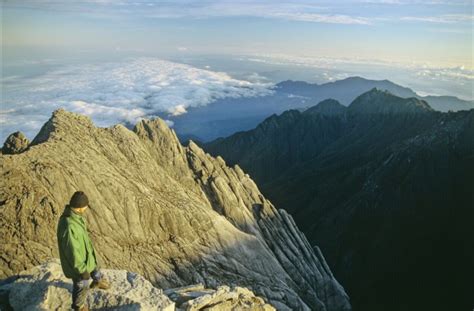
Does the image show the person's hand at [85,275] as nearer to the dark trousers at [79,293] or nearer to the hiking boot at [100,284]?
the dark trousers at [79,293]

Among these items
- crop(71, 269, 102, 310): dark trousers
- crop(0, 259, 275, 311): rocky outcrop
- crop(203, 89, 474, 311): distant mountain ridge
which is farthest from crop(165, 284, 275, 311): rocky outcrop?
crop(203, 89, 474, 311): distant mountain ridge

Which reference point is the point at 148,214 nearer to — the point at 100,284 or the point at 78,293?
the point at 100,284

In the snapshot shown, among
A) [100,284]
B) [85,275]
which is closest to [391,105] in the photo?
[100,284]

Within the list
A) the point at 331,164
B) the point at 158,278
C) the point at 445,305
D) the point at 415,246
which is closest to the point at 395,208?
the point at 415,246

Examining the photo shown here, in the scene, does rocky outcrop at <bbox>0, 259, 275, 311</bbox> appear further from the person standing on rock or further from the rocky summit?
the rocky summit

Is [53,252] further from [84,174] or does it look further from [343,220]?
[343,220]

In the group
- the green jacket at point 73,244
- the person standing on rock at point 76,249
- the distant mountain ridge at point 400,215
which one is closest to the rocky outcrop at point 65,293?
the person standing on rock at point 76,249
